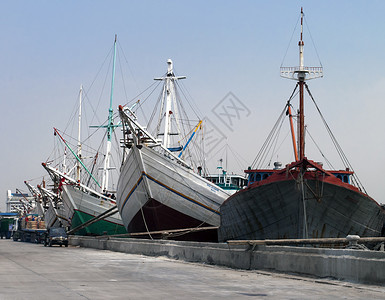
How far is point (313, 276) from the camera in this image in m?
14.8

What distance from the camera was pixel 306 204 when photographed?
25688 millimetres

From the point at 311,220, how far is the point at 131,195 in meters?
17.4

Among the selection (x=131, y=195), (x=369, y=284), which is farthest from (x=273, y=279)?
(x=131, y=195)

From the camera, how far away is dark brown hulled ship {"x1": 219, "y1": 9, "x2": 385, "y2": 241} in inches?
1007

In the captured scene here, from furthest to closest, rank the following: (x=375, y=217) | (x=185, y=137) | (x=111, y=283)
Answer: (x=185, y=137) < (x=375, y=217) < (x=111, y=283)

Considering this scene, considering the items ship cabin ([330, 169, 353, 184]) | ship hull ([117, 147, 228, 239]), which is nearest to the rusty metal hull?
ship cabin ([330, 169, 353, 184])

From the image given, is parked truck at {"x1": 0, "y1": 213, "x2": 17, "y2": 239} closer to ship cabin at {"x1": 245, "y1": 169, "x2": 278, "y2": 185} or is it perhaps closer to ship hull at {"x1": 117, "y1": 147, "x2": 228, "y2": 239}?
ship hull at {"x1": 117, "y1": 147, "x2": 228, "y2": 239}

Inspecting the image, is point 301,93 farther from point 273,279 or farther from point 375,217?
point 273,279

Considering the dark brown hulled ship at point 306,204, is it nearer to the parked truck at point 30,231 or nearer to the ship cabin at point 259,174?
the ship cabin at point 259,174

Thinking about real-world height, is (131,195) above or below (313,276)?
above

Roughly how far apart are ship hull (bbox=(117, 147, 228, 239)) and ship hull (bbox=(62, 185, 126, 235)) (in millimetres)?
19872

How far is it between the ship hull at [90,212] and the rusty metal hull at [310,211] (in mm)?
30897

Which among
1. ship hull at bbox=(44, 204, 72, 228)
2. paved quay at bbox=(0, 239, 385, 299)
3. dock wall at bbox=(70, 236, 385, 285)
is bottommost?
paved quay at bbox=(0, 239, 385, 299)

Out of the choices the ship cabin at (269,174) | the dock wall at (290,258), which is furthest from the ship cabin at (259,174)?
the dock wall at (290,258)
